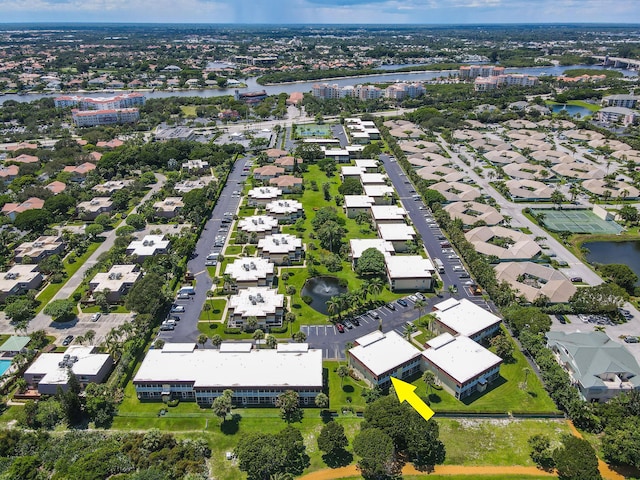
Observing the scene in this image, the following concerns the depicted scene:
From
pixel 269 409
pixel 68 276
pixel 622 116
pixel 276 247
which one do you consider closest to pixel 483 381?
pixel 269 409

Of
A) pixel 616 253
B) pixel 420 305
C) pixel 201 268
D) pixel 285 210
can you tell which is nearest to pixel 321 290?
pixel 420 305

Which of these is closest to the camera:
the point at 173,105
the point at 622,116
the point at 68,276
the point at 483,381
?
the point at 483,381

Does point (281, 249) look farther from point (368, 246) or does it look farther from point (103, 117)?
point (103, 117)

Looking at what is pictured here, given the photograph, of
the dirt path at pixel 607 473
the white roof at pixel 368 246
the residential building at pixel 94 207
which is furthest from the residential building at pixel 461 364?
the residential building at pixel 94 207

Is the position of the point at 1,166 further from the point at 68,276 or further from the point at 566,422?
the point at 566,422

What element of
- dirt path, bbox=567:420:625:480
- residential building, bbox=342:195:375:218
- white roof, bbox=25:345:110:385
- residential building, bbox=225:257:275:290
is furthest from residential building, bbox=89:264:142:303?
dirt path, bbox=567:420:625:480

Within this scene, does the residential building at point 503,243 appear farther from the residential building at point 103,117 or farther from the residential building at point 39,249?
the residential building at point 103,117
